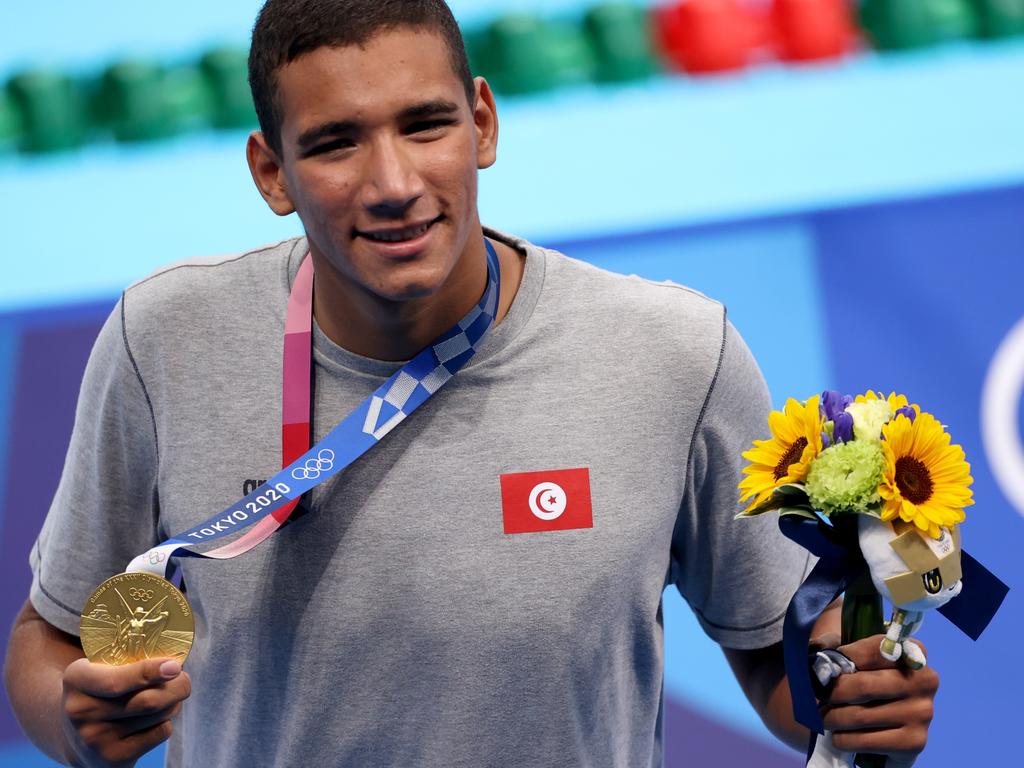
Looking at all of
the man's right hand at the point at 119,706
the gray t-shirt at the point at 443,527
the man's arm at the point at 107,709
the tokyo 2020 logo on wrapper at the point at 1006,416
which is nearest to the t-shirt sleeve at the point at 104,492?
the gray t-shirt at the point at 443,527

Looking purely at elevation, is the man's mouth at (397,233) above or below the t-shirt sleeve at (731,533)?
above

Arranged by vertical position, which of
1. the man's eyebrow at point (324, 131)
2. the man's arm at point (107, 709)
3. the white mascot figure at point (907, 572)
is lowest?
the man's arm at point (107, 709)

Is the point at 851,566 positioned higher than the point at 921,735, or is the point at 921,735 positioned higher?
the point at 851,566

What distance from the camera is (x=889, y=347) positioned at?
3250mm

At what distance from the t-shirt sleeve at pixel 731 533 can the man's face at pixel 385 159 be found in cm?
35

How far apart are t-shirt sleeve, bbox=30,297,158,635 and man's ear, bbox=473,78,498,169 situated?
1.51 feet

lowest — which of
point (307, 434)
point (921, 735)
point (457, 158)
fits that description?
point (921, 735)

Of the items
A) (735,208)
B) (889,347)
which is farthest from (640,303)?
(735,208)

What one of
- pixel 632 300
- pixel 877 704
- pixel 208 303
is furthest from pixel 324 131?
pixel 877 704

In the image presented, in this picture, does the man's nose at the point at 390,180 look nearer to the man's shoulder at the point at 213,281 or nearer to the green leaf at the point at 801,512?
the man's shoulder at the point at 213,281

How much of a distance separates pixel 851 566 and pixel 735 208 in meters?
2.40

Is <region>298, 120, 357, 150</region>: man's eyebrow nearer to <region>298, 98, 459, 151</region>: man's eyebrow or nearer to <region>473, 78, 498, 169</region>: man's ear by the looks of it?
<region>298, 98, 459, 151</region>: man's eyebrow

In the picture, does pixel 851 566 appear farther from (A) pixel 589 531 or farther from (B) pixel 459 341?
(B) pixel 459 341

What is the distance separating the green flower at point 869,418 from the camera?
1.35 metres
